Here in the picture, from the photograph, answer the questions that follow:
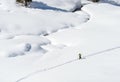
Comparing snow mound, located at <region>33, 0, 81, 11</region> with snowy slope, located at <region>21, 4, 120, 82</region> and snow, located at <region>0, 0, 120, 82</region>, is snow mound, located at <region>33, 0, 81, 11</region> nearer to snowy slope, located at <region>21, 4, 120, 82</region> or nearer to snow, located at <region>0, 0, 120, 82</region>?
snow, located at <region>0, 0, 120, 82</region>

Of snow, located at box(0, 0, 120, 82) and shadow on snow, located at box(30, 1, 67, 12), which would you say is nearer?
snow, located at box(0, 0, 120, 82)

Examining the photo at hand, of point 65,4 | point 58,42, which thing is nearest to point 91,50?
point 58,42

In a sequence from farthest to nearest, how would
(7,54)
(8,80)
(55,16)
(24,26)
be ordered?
1. (55,16)
2. (24,26)
3. (7,54)
4. (8,80)

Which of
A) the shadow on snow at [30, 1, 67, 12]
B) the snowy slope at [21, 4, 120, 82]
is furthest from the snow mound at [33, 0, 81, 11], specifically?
the snowy slope at [21, 4, 120, 82]

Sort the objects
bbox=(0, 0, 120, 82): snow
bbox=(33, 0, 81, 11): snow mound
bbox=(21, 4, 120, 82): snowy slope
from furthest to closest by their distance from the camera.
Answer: bbox=(33, 0, 81, 11): snow mound
bbox=(0, 0, 120, 82): snow
bbox=(21, 4, 120, 82): snowy slope

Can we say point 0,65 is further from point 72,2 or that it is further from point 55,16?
point 72,2

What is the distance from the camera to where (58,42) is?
10234mm

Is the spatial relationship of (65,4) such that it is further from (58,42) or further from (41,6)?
(58,42)

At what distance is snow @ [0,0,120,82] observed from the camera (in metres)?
8.26

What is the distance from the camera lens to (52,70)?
27.6 ft

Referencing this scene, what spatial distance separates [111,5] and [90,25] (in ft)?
8.44

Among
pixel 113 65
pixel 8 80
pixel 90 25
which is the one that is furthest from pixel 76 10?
pixel 8 80

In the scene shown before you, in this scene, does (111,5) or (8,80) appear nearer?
(8,80)

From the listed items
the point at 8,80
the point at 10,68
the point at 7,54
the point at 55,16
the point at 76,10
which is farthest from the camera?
the point at 76,10
